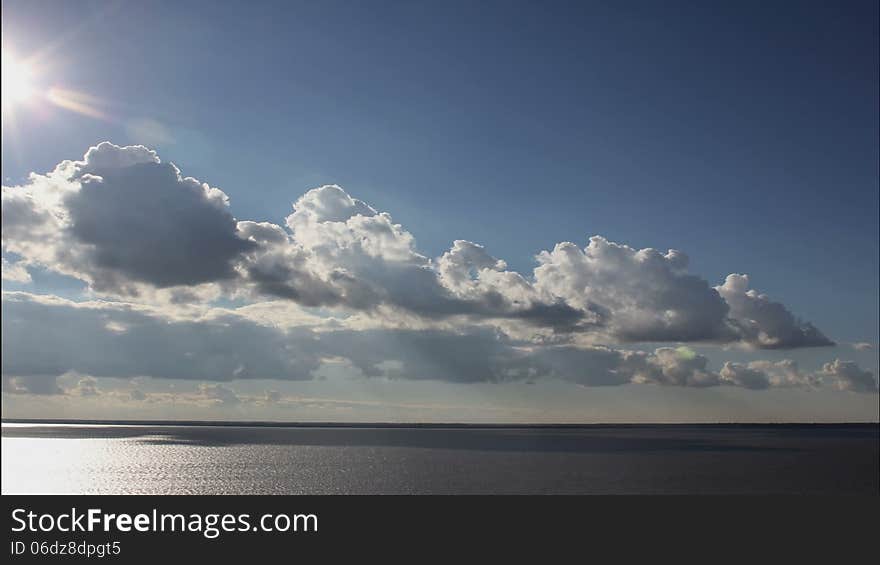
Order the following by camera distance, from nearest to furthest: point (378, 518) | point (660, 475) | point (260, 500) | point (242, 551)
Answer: point (242, 551)
point (378, 518)
point (260, 500)
point (660, 475)

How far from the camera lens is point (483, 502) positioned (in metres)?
98.8

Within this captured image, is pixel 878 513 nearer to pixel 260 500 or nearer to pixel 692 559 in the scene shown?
pixel 692 559

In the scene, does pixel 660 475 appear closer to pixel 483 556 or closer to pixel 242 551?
pixel 483 556

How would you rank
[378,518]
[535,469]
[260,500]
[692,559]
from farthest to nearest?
[535,469]
[260,500]
[378,518]
[692,559]

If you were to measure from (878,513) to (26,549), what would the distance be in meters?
91.2

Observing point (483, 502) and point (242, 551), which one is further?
point (483, 502)

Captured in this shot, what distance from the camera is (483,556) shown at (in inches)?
2547

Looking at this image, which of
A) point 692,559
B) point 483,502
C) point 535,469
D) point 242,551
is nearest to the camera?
point 692,559

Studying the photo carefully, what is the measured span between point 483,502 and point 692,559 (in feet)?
129

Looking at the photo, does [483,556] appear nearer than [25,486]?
Result: Yes

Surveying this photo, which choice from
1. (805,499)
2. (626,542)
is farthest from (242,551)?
(805,499)

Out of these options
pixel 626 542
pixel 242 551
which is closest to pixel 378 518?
pixel 242 551

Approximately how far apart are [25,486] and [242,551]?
91380mm

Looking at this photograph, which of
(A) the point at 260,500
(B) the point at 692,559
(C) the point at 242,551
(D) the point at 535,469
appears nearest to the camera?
(B) the point at 692,559
